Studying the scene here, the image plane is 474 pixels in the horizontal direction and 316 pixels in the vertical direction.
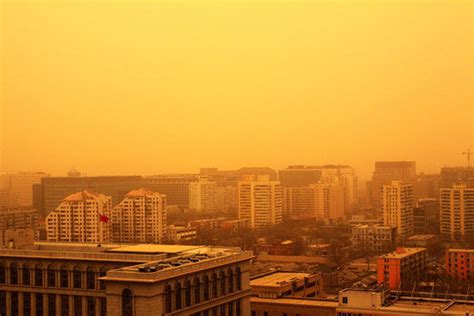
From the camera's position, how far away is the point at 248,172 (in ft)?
45.2

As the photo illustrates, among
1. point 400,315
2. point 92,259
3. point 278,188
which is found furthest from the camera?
point 278,188

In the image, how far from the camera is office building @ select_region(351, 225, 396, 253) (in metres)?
12.1

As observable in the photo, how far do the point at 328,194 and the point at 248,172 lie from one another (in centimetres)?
254

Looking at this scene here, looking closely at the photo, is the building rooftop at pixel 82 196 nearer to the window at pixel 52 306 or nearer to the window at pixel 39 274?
the window at pixel 39 274

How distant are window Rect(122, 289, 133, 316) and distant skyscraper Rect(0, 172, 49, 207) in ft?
21.5

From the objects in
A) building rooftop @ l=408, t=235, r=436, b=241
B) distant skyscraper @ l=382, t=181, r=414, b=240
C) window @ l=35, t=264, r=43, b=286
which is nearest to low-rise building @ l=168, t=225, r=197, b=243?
distant skyscraper @ l=382, t=181, r=414, b=240

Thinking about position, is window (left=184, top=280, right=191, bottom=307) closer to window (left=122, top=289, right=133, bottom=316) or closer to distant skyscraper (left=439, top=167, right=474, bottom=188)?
window (left=122, top=289, right=133, bottom=316)

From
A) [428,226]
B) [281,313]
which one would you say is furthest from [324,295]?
[428,226]

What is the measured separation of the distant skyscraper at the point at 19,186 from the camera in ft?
A: 37.2

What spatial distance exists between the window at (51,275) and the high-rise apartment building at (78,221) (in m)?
6.34

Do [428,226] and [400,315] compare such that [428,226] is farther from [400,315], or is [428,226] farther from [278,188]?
[400,315]

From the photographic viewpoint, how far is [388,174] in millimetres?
13148

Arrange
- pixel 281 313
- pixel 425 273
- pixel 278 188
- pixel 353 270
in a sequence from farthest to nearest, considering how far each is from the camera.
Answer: pixel 278 188 → pixel 353 270 → pixel 425 273 → pixel 281 313

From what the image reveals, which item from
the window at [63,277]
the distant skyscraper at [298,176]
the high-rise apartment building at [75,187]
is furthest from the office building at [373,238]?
the window at [63,277]
